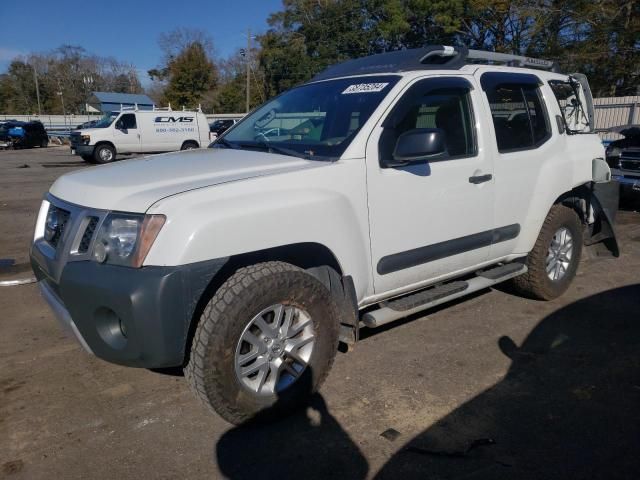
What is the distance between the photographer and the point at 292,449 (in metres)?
2.72

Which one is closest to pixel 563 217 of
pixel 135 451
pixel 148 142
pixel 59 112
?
pixel 135 451

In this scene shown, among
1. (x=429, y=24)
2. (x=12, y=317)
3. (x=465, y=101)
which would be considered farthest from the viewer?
(x=429, y=24)

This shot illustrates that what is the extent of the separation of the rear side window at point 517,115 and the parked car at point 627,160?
215 inches

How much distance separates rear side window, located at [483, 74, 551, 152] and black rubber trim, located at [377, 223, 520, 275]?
630mm

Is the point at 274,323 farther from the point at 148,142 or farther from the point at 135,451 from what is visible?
the point at 148,142

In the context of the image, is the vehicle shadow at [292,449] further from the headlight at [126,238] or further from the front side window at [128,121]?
the front side window at [128,121]

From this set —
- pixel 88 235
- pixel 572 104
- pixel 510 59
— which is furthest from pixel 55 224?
pixel 572 104

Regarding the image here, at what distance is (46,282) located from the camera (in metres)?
3.06

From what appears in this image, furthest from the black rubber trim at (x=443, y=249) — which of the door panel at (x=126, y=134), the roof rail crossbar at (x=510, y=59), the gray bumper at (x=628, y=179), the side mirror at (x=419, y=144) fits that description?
the door panel at (x=126, y=134)

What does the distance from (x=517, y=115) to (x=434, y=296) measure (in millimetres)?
1684

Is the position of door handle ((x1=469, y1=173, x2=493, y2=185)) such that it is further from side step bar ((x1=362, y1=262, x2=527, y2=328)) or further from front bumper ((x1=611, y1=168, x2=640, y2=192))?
front bumper ((x1=611, y1=168, x2=640, y2=192))

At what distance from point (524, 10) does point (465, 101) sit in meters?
22.9

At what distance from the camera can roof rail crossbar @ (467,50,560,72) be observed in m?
4.15

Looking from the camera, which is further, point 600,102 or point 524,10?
point 524,10
